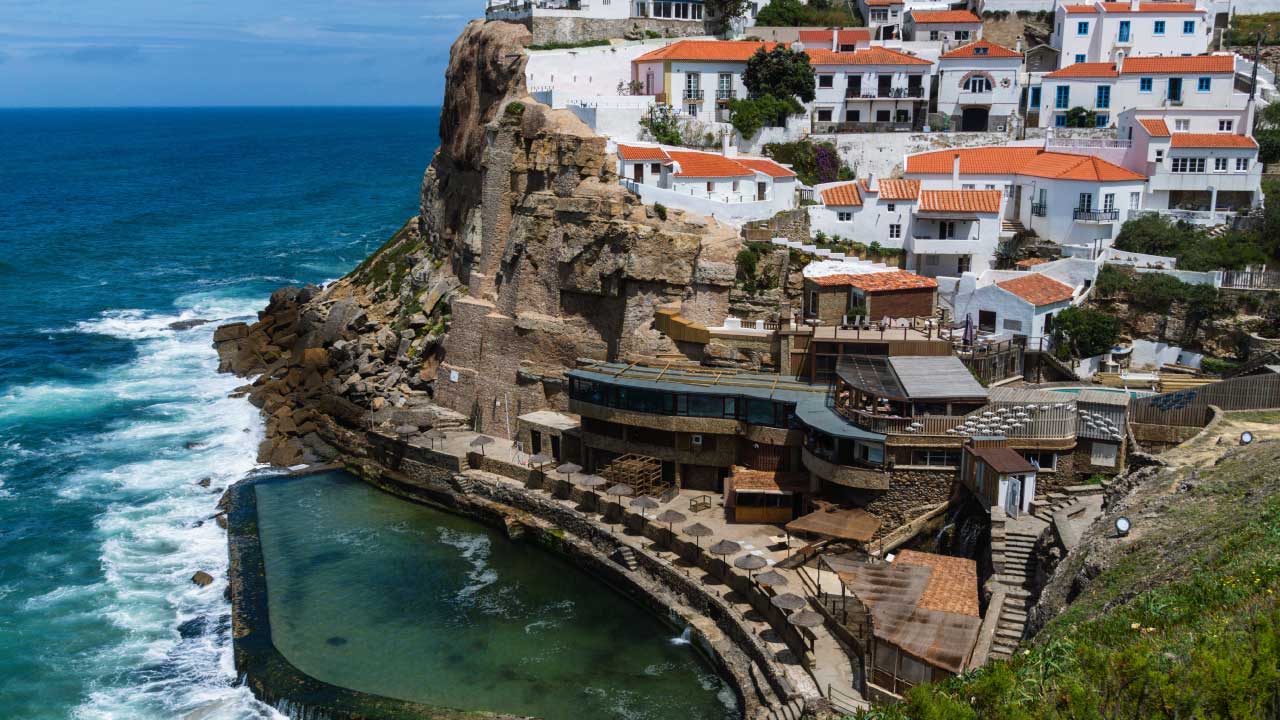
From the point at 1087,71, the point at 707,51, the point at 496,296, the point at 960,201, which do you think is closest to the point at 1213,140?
the point at 1087,71

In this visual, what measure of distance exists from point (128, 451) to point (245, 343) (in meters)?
14.1

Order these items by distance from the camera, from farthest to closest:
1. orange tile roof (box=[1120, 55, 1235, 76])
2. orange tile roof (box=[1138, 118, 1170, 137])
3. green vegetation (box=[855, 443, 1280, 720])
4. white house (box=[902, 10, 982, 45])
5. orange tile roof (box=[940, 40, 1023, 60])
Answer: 1. white house (box=[902, 10, 982, 45])
2. orange tile roof (box=[940, 40, 1023, 60])
3. orange tile roof (box=[1120, 55, 1235, 76])
4. orange tile roof (box=[1138, 118, 1170, 137])
5. green vegetation (box=[855, 443, 1280, 720])

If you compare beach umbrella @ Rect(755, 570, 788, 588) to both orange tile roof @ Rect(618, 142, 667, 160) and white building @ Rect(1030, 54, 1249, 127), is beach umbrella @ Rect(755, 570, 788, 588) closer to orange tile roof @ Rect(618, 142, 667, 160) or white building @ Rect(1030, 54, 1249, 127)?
orange tile roof @ Rect(618, 142, 667, 160)

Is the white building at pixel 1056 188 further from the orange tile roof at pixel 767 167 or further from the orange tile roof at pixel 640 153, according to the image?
the orange tile roof at pixel 640 153

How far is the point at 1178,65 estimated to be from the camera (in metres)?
48.9

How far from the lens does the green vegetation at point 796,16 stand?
62.0 metres

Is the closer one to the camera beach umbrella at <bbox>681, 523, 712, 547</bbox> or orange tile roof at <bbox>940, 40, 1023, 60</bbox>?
beach umbrella at <bbox>681, 523, 712, 547</bbox>

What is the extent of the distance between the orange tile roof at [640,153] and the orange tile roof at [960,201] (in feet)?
36.5

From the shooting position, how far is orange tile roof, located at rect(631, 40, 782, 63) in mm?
53562

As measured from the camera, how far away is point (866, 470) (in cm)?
3400

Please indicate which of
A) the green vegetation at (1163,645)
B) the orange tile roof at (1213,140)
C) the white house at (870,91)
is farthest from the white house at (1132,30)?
the green vegetation at (1163,645)

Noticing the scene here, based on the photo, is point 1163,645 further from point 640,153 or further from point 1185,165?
point 640,153

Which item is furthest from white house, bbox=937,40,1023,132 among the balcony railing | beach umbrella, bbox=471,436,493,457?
beach umbrella, bbox=471,436,493,457

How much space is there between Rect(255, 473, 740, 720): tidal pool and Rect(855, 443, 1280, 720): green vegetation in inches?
463
